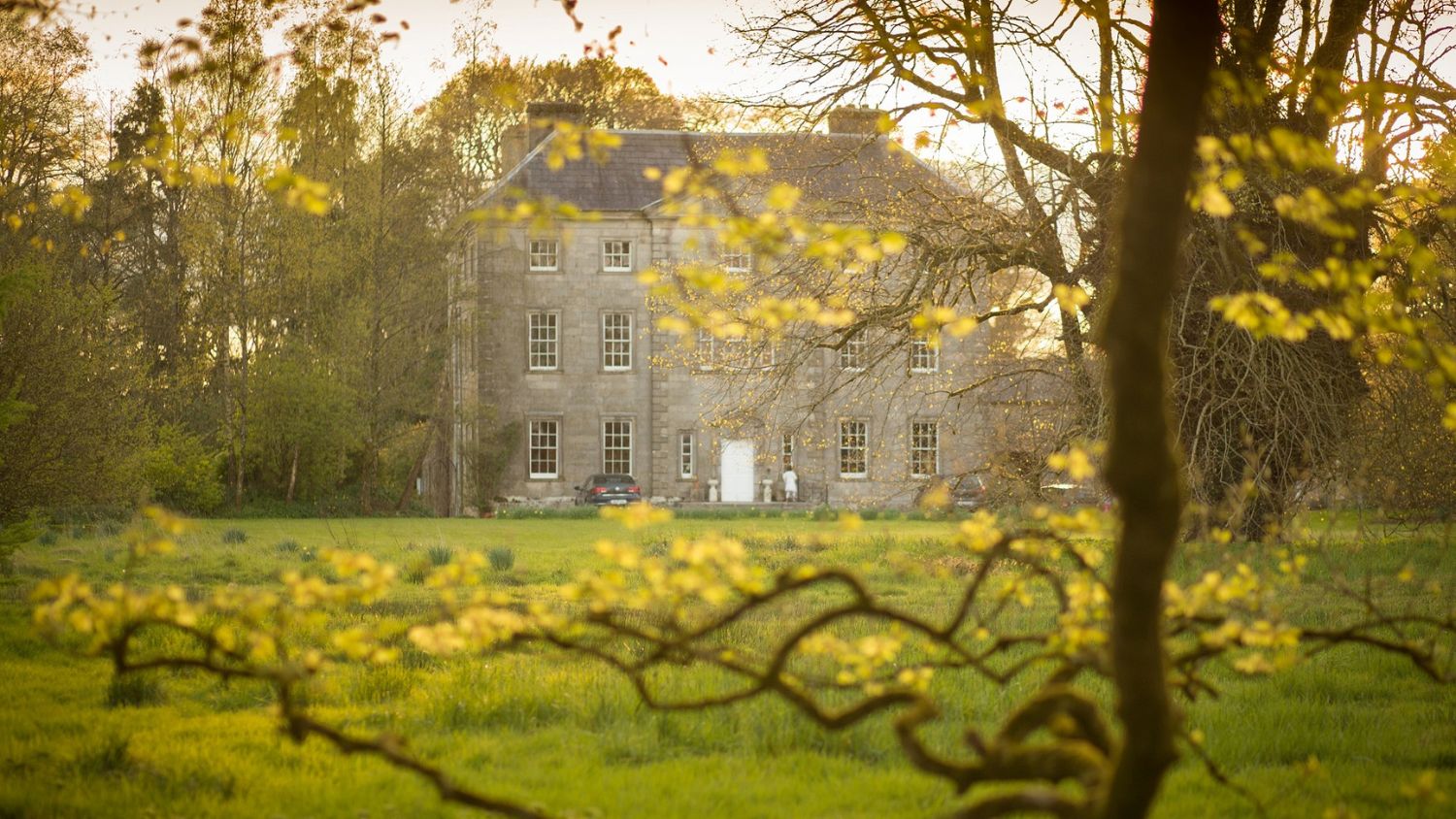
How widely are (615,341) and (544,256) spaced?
11.5 feet

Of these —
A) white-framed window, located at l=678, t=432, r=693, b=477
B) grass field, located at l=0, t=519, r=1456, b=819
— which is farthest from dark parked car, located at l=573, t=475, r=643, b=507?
grass field, located at l=0, t=519, r=1456, b=819

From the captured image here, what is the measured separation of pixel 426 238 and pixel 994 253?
74.6 feet

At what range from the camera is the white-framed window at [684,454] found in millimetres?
40688

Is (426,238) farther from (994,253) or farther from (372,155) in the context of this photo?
(994,253)

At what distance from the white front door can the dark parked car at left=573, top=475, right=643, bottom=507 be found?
311 centimetres

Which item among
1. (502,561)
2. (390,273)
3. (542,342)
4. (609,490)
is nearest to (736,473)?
(609,490)

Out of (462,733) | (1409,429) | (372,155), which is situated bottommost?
(462,733)

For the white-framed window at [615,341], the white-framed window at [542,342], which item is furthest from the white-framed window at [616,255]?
the white-framed window at [542,342]

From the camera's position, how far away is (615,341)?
4084 centimetres

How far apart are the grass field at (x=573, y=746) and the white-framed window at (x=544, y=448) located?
31.1m

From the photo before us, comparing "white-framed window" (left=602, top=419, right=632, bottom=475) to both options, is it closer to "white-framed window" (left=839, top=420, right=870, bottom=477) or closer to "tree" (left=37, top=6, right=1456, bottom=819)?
"white-framed window" (left=839, top=420, right=870, bottom=477)

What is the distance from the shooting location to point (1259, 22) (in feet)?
43.7

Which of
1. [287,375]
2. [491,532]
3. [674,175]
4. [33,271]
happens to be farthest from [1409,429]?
[287,375]

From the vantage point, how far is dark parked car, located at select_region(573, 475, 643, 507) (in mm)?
37938
